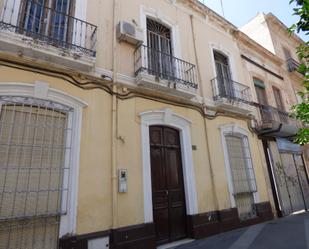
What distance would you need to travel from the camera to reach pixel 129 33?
18.0 feet

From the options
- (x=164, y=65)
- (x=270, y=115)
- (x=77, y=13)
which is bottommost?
(x=270, y=115)

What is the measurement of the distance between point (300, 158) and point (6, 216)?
11.3 meters

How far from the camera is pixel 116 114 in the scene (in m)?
4.84

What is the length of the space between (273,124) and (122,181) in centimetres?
642

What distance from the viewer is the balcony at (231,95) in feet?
23.2

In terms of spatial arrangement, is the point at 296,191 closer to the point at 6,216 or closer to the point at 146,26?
the point at 146,26

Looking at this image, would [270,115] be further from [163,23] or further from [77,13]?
[77,13]

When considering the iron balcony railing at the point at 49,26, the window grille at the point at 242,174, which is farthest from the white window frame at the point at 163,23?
the window grille at the point at 242,174

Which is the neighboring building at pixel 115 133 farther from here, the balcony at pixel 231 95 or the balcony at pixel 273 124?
the balcony at pixel 273 124

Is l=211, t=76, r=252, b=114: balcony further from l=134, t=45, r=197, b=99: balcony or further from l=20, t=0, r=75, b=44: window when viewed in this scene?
l=20, t=0, r=75, b=44: window

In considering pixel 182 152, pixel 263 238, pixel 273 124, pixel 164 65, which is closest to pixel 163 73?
pixel 164 65

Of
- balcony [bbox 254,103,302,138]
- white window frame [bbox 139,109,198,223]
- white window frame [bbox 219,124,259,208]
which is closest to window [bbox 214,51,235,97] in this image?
white window frame [bbox 219,124,259,208]

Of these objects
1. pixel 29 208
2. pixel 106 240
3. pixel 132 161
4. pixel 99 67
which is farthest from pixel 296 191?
pixel 29 208

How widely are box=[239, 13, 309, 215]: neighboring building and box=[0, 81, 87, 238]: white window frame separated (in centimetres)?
686
